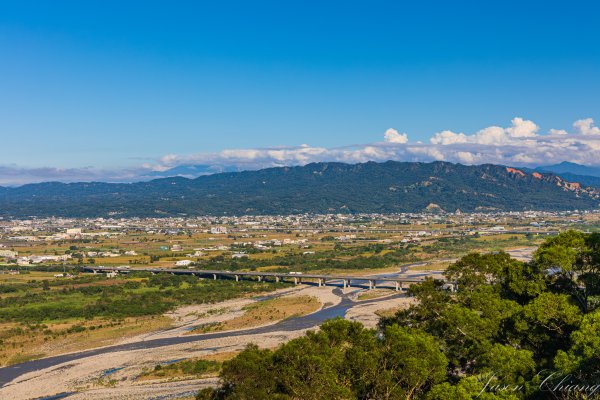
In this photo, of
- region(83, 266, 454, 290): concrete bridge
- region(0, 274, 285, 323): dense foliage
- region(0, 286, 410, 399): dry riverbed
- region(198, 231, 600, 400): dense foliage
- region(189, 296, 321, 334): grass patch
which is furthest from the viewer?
region(83, 266, 454, 290): concrete bridge

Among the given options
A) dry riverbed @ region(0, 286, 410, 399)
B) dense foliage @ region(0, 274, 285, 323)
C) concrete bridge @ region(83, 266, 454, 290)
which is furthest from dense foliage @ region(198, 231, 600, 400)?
concrete bridge @ region(83, 266, 454, 290)

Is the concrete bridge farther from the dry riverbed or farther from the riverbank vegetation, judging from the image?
the dry riverbed

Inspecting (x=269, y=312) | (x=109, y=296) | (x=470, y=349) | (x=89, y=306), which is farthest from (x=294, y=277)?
(x=470, y=349)

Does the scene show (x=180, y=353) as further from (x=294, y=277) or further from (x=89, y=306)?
(x=294, y=277)

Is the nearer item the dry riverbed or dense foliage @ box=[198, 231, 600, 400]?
dense foliage @ box=[198, 231, 600, 400]

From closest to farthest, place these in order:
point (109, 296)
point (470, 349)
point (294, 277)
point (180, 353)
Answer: point (470, 349), point (180, 353), point (109, 296), point (294, 277)

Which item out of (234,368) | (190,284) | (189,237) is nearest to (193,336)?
(190,284)

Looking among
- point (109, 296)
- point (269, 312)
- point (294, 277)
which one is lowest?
point (269, 312)
